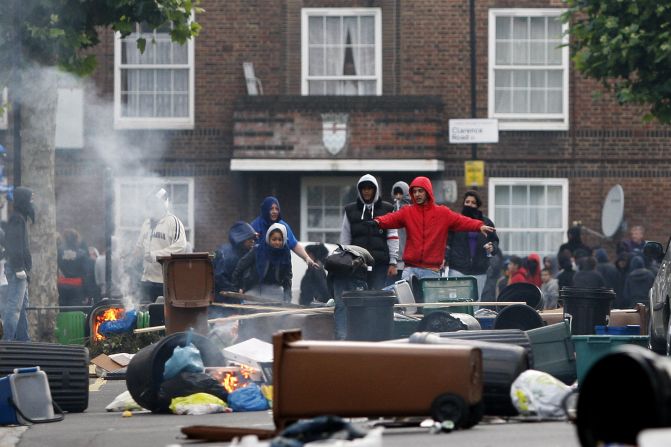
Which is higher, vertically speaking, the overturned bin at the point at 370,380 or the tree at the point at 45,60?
the tree at the point at 45,60

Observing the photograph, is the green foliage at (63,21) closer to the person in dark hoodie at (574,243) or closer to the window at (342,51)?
the person in dark hoodie at (574,243)

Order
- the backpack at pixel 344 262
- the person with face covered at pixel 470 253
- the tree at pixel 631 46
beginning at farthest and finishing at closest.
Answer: the tree at pixel 631 46, the person with face covered at pixel 470 253, the backpack at pixel 344 262

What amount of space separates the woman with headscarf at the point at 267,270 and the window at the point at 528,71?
1321cm

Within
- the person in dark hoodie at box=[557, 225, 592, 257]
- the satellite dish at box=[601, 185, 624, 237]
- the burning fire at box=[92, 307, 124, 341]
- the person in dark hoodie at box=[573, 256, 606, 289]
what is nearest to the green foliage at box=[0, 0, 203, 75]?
the burning fire at box=[92, 307, 124, 341]

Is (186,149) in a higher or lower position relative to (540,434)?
higher

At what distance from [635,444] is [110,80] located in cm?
2470

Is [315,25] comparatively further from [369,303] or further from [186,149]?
[369,303]

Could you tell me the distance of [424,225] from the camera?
16141 millimetres

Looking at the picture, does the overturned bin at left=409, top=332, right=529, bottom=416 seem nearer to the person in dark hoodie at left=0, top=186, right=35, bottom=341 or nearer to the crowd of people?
the crowd of people

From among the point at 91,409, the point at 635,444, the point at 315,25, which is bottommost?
Result: the point at 91,409

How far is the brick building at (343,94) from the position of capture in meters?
29.7

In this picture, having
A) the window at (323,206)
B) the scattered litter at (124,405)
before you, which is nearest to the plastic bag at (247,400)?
the scattered litter at (124,405)

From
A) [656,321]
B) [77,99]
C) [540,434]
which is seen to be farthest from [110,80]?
[540,434]

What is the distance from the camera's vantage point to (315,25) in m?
29.9
